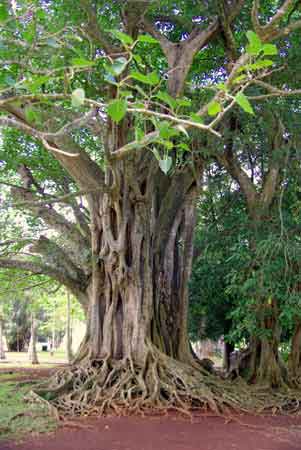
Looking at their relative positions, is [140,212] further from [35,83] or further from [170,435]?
[35,83]

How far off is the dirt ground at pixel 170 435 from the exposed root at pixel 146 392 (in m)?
0.25

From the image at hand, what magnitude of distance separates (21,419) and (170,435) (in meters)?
1.71

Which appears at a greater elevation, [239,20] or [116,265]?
[239,20]

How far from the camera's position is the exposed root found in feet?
19.7

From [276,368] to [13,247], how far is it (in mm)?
4971

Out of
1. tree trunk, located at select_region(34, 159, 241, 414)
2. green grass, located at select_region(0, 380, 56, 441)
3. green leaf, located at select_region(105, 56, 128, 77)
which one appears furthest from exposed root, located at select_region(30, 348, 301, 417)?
green leaf, located at select_region(105, 56, 128, 77)

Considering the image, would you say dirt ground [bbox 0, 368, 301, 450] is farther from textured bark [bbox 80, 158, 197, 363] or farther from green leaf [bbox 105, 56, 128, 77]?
green leaf [bbox 105, 56, 128, 77]

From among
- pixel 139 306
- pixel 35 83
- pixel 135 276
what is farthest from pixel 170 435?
pixel 35 83

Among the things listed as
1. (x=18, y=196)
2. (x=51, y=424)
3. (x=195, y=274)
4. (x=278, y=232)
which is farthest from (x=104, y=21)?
(x=51, y=424)

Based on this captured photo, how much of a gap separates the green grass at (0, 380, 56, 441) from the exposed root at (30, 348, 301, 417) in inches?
7.3

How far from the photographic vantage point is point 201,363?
8.04 metres

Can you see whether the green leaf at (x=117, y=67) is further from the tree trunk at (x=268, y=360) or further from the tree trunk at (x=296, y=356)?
the tree trunk at (x=296, y=356)

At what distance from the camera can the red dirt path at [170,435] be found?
4.70 m

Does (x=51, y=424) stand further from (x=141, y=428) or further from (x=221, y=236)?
(x=221, y=236)
